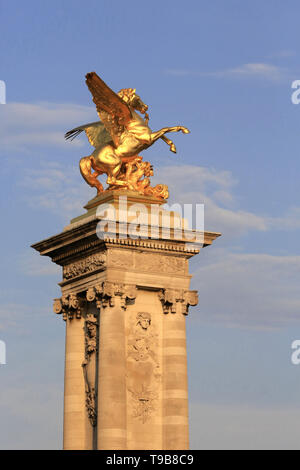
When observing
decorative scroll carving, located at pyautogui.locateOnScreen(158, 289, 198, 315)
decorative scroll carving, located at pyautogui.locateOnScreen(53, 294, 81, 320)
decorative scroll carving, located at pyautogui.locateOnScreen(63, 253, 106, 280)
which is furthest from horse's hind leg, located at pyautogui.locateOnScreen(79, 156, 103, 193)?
decorative scroll carving, located at pyautogui.locateOnScreen(158, 289, 198, 315)

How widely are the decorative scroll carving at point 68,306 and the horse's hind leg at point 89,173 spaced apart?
10.8 ft

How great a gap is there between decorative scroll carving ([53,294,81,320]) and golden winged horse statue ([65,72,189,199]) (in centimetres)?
329

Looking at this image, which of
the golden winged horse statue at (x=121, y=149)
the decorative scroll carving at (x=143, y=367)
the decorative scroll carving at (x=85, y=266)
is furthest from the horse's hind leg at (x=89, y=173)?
the decorative scroll carving at (x=143, y=367)

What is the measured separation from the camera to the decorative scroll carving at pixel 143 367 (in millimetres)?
48344

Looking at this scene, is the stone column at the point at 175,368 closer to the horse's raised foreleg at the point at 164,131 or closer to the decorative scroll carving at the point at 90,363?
the decorative scroll carving at the point at 90,363

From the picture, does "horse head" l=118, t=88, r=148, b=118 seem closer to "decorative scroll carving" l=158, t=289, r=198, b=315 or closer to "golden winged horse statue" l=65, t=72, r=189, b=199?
"golden winged horse statue" l=65, t=72, r=189, b=199

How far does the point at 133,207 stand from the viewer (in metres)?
49.3

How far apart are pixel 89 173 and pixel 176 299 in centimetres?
461

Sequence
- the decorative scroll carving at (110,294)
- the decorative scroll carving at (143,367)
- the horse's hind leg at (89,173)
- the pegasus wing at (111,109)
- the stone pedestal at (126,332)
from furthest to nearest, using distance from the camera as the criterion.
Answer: the horse's hind leg at (89,173) < the pegasus wing at (111,109) < the decorative scroll carving at (143,367) < the decorative scroll carving at (110,294) < the stone pedestal at (126,332)


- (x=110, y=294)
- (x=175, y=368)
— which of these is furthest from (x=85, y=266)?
(x=175, y=368)

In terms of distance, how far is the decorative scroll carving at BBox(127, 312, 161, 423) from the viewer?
4834 cm

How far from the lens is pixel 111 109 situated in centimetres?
5041
